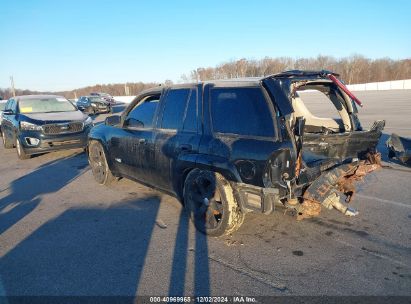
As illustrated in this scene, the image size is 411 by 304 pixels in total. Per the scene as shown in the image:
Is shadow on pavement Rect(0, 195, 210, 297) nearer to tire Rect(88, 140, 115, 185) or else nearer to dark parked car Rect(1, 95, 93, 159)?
tire Rect(88, 140, 115, 185)

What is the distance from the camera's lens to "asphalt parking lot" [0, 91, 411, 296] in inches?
118

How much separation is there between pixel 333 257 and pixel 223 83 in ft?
7.55

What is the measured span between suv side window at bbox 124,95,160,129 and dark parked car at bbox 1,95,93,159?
4.40 metres

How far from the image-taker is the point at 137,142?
5.06m

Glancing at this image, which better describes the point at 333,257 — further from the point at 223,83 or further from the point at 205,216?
the point at 223,83

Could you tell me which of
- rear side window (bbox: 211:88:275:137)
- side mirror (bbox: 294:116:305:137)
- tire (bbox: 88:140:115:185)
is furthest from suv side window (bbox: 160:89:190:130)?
tire (bbox: 88:140:115:185)

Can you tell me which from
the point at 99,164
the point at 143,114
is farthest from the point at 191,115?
the point at 99,164

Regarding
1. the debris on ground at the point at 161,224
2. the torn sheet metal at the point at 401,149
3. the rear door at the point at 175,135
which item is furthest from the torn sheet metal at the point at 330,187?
the torn sheet metal at the point at 401,149

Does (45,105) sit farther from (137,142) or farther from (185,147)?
(185,147)

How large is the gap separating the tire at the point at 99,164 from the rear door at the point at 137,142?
55cm

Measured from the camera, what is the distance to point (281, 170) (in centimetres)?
331

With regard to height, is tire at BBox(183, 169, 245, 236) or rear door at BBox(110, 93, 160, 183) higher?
rear door at BBox(110, 93, 160, 183)

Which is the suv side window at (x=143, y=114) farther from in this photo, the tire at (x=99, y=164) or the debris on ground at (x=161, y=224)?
the debris on ground at (x=161, y=224)

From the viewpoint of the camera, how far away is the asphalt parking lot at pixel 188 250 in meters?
3.01
